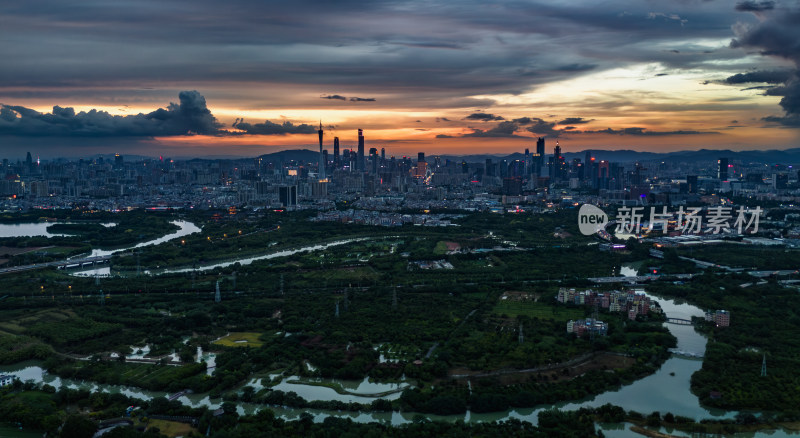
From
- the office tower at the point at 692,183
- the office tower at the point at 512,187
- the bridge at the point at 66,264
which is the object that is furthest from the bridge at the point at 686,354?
the office tower at the point at 512,187

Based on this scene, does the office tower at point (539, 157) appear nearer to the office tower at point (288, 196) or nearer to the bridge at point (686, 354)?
the office tower at point (288, 196)

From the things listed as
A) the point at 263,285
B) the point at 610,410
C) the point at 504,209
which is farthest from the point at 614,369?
the point at 504,209

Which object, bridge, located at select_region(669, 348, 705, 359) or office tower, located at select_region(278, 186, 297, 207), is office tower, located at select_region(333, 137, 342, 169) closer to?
office tower, located at select_region(278, 186, 297, 207)

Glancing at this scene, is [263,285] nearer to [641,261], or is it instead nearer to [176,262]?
[176,262]

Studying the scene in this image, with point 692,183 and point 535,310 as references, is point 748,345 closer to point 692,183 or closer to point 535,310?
point 535,310

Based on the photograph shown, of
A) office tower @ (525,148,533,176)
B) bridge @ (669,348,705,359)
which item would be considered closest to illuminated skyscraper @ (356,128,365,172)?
A: office tower @ (525,148,533,176)

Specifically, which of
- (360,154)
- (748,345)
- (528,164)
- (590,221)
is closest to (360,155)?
(360,154)
